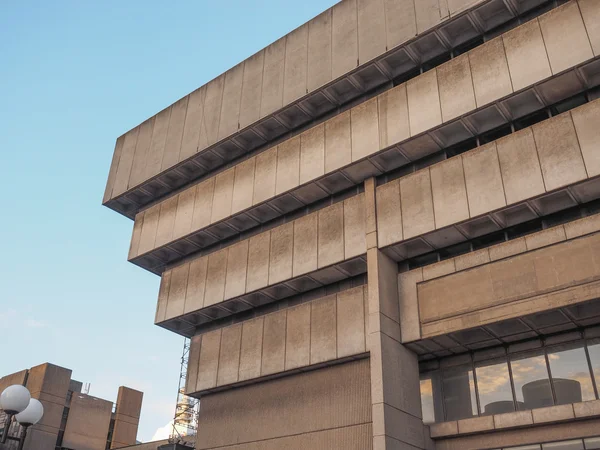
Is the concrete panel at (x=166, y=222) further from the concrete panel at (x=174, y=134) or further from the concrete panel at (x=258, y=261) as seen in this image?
the concrete panel at (x=258, y=261)

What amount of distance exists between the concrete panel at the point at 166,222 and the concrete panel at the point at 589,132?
874 inches

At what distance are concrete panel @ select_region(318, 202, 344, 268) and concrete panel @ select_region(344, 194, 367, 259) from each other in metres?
0.27

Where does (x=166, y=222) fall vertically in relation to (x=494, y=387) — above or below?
above

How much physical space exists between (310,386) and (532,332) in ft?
32.1

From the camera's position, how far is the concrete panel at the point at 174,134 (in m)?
36.0

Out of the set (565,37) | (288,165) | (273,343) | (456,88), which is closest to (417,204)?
(456,88)

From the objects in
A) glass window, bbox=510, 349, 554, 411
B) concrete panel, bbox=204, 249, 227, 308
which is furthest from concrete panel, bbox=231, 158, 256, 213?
glass window, bbox=510, 349, 554, 411

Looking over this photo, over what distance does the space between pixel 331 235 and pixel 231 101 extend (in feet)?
37.3

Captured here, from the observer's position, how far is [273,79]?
32.1 metres

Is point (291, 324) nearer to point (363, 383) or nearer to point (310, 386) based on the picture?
point (310, 386)

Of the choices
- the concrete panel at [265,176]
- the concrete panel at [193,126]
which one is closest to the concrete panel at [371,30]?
the concrete panel at [265,176]

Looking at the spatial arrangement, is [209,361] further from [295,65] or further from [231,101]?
[295,65]

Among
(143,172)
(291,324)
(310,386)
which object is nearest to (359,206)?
(291,324)

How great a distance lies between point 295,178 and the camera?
1153 inches
